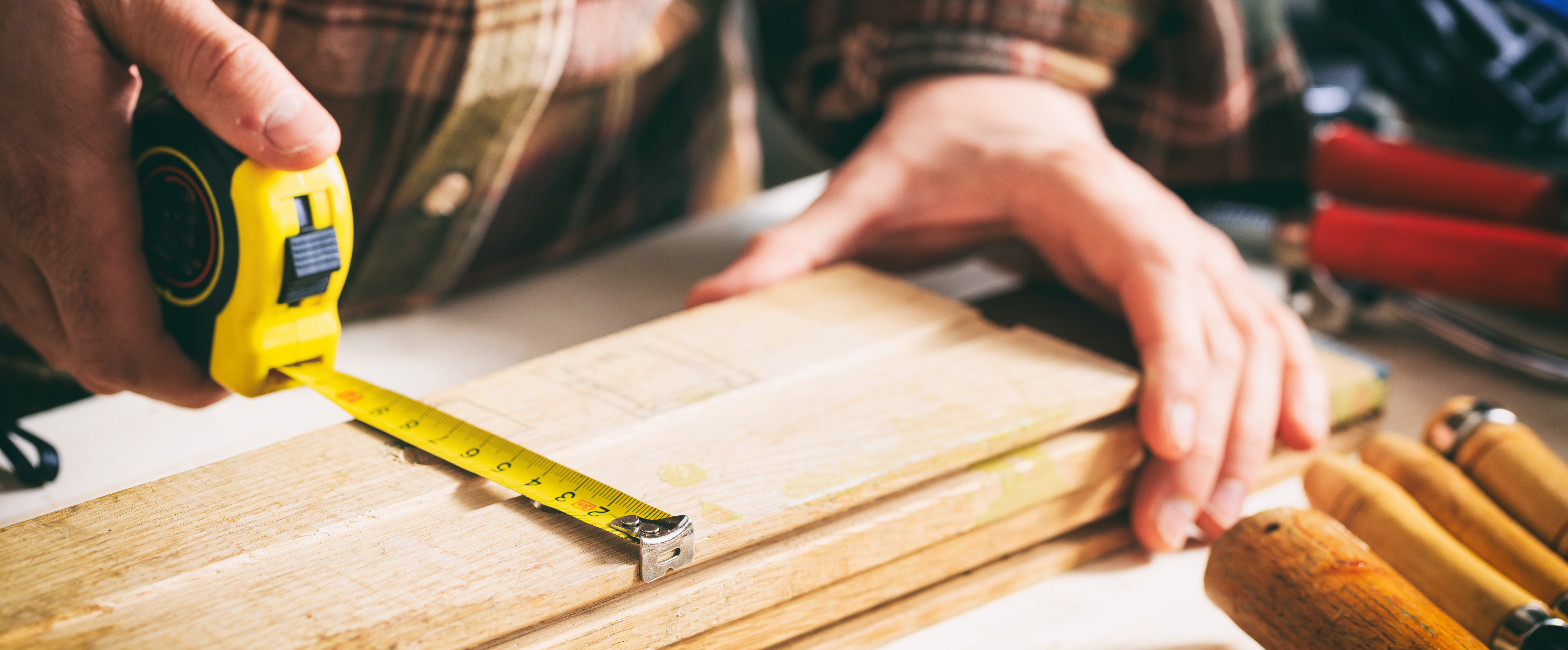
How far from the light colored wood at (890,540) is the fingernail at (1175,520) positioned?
4 centimetres

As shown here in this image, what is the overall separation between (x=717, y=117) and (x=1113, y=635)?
35.0 inches

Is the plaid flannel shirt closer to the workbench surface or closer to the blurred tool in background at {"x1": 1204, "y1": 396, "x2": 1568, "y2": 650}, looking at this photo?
the workbench surface

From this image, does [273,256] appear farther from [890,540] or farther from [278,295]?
[890,540]

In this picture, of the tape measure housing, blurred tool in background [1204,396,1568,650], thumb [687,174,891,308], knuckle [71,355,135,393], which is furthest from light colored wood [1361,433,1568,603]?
knuckle [71,355,135,393]

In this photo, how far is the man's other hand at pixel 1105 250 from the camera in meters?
0.70

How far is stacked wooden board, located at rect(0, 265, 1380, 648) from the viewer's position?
46 centimetres

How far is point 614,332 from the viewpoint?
96 cm

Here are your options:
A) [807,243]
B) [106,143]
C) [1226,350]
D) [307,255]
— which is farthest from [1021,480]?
Answer: [106,143]

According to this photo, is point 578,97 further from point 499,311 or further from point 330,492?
point 330,492

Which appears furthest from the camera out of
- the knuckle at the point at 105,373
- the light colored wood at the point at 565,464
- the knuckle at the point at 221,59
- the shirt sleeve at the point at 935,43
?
the shirt sleeve at the point at 935,43

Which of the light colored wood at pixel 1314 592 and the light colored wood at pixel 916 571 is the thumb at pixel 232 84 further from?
the light colored wood at pixel 1314 592

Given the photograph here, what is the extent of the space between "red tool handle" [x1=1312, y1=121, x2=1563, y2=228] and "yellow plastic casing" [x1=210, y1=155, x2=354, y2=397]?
90 cm

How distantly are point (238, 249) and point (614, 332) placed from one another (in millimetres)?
415

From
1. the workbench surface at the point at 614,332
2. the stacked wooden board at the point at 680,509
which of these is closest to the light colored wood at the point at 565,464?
the stacked wooden board at the point at 680,509
